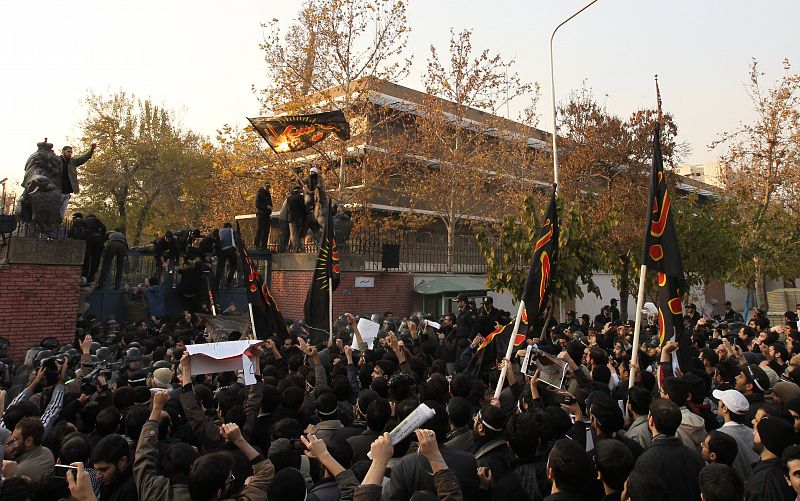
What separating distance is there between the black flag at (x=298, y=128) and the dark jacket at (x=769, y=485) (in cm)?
1589

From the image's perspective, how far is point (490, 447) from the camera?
4102 mm

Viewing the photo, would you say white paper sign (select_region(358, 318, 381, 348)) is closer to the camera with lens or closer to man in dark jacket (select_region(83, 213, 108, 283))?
the camera with lens

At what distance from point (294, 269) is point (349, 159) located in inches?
371

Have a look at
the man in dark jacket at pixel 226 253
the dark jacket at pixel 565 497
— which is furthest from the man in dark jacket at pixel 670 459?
the man in dark jacket at pixel 226 253

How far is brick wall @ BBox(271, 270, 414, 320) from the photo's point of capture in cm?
1827

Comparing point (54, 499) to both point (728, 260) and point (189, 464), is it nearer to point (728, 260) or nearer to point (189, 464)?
point (189, 464)

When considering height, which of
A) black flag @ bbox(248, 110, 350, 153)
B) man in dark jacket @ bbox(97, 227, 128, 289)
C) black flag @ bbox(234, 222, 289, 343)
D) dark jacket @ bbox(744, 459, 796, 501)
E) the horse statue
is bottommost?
dark jacket @ bbox(744, 459, 796, 501)

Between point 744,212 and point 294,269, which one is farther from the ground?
point 744,212

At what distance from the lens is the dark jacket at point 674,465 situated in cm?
374

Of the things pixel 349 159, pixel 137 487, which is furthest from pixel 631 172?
pixel 137 487

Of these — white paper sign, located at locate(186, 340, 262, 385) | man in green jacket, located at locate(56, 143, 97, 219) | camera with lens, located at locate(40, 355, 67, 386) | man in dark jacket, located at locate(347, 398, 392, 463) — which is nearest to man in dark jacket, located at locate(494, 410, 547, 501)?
man in dark jacket, located at locate(347, 398, 392, 463)

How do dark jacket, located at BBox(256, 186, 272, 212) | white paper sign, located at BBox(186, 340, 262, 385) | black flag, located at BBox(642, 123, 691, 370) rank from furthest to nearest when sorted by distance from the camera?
1. dark jacket, located at BBox(256, 186, 272, 212)
2. black flag, located at BBox(642, 123, 691, 370)
3. white paper sign, located at BBox(186, 340, 262, 385)

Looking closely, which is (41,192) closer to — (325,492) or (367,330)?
(367,330)

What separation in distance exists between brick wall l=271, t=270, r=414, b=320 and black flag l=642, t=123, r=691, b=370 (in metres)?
11.7
